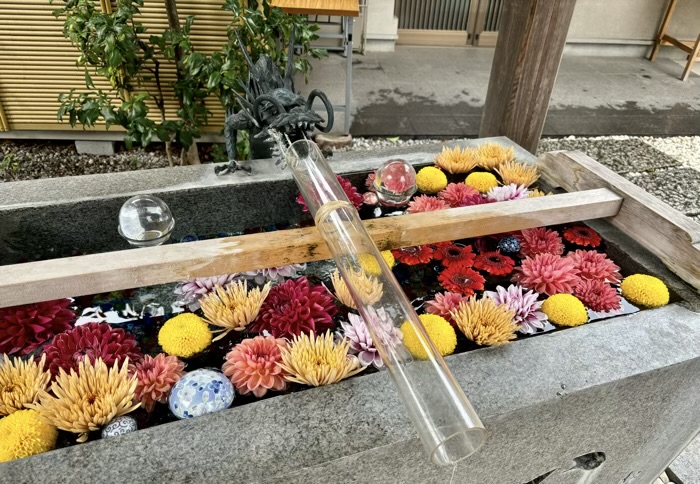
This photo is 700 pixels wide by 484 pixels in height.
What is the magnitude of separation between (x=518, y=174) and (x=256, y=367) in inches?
63.8


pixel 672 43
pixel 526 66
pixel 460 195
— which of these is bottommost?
pixel 672 43

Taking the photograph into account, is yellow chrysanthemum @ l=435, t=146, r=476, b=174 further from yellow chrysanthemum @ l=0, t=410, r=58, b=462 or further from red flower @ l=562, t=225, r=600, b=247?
yellow chrysanthemum @ l=0, t=410, r=58, b=462

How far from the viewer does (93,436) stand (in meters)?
1.25

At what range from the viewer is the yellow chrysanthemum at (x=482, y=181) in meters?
2.34

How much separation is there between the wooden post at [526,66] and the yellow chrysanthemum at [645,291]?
169 cm

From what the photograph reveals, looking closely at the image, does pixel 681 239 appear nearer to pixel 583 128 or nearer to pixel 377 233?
pixel 377 233

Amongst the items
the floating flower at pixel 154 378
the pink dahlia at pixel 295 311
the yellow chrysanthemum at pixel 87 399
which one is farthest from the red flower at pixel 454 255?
the yellow chrysanthemum at pixel 87 399

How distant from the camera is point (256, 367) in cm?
136

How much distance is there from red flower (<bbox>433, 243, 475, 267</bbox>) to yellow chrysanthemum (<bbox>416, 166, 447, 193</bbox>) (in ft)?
1.37

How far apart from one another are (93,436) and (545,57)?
300 cm

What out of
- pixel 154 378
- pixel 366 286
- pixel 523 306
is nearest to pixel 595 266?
pixel 523 306

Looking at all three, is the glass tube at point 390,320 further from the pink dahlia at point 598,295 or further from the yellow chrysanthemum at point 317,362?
the pink dahlia at point 598,295

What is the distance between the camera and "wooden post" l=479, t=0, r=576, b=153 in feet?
9.36

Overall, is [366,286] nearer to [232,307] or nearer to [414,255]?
[232,307]
